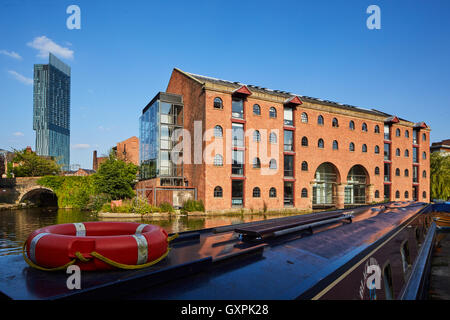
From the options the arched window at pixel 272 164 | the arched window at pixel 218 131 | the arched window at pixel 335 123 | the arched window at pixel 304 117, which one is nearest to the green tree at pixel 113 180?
the arched window at pixel 218 131

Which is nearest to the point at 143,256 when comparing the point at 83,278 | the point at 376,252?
the point at 83,278

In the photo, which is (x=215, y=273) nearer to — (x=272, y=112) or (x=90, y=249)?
(x=90, y=249)

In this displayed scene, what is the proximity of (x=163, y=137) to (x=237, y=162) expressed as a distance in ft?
22.5

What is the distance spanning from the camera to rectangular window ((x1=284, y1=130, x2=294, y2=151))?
24155 mm

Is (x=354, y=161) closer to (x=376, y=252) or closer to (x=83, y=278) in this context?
(x=376, y=252)

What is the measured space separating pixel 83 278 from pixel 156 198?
20.7 metres

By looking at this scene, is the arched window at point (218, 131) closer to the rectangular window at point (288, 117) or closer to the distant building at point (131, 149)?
the rectangular window at point (288, 117)

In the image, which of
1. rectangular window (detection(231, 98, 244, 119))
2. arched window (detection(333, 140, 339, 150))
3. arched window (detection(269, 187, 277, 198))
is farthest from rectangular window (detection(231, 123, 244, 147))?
arched window (detection(333, 140, 339, 150))

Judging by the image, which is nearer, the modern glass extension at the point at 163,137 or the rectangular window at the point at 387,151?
the modern glass extension at the point at 163,137

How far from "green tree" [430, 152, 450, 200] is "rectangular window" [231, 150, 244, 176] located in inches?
1068

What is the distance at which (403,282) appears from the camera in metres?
3.38

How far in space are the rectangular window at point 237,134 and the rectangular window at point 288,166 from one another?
4722mm

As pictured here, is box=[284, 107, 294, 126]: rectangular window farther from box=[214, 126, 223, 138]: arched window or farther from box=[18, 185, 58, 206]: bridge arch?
box=[18, 185, 58, 206]: bridge arch

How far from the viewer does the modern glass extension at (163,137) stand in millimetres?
22844
